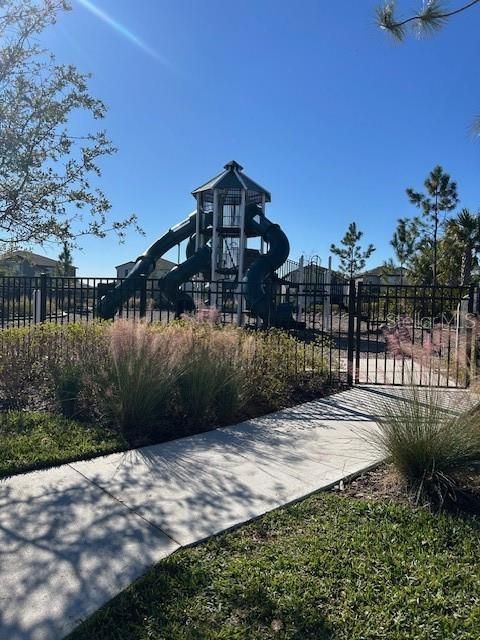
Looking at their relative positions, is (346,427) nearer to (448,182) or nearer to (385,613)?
(385,613)

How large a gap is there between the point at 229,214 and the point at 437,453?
17.6m

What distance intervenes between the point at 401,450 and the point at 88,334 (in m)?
4.77

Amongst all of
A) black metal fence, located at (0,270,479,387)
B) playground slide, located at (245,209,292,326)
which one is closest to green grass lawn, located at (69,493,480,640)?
black metal fence, located at (0,270,479,387)

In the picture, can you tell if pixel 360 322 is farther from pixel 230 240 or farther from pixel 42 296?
pixel 230 240

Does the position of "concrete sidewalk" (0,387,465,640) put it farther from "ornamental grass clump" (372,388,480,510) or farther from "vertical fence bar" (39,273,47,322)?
"vertical fence bar" (39,273,47,322)

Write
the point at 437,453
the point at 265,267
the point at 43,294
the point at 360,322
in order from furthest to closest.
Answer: the point at 265,267 → the point at 43,294 → the point at 360,322 → the point at 437,453

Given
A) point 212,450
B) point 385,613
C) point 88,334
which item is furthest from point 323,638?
point 88,334

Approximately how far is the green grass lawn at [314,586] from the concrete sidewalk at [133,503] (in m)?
0.20

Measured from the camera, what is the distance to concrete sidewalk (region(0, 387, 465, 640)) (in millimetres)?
2662

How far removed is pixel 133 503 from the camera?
12.4ft

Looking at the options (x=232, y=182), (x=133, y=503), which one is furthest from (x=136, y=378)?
(x=232, y=182)

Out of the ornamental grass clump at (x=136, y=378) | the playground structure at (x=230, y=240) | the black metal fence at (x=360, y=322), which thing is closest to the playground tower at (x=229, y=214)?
the playground structure at (x=230, y=240)

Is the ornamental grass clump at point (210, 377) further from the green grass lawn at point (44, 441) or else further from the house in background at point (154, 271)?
the house in background at point (154, 271)

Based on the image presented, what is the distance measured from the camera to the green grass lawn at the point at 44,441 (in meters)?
4.49
